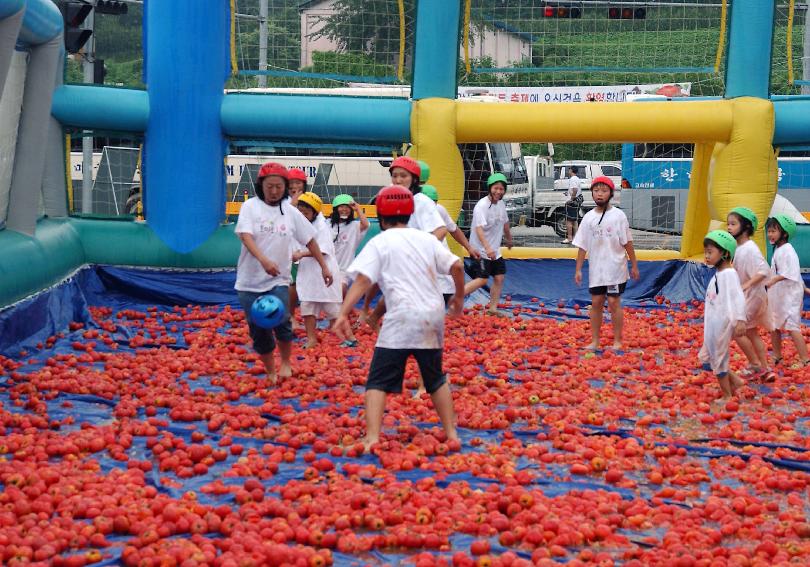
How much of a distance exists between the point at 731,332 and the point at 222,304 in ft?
22.9

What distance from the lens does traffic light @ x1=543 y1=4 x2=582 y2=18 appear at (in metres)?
14.6

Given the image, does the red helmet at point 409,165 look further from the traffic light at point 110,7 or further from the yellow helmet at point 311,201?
the traffic light at point 110,7

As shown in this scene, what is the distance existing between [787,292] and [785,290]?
3cm

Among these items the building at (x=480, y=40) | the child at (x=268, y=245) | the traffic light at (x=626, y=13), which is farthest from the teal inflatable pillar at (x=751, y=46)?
the child at (x=268, y=245)

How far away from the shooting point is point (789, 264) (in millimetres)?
10172

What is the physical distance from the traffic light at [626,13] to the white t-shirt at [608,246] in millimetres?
4450

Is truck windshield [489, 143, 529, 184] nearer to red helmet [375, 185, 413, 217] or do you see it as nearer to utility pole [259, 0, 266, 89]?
utility pole [259, 0, 266, 89]

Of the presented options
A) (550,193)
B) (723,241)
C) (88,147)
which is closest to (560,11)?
(723,241)

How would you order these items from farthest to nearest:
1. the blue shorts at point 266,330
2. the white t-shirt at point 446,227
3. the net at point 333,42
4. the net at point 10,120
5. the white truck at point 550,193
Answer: the white truck at point 550,193, the net at point 333,42, the net at point 10,120, the white t-shirt at point 446,227, the blue shorts at point 266,330

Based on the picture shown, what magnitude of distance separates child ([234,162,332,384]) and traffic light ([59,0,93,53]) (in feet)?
25.5

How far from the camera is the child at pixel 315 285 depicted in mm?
10961

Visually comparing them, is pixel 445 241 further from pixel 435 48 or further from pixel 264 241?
pixel 435 48

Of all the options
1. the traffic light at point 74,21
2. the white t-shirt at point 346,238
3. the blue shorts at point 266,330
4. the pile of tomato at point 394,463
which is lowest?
the pile of tomato at point 394,463

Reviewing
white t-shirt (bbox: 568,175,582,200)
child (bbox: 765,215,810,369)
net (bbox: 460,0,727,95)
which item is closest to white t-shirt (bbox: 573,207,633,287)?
child (bbox: 765,215,810,369)
